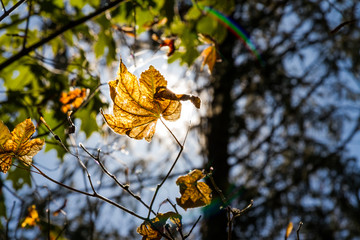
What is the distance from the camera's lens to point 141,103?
0.66 meters

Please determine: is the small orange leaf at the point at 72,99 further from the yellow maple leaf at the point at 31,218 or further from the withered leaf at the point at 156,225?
the withered leaf at the point at 156,225

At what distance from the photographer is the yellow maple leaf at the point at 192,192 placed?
0.67 metres

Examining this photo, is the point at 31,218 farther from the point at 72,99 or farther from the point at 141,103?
the point at 141,103

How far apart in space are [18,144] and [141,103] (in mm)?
291

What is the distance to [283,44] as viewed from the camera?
430cm

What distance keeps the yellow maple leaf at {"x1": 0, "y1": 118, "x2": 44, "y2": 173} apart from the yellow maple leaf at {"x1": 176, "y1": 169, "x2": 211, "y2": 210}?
0.35m

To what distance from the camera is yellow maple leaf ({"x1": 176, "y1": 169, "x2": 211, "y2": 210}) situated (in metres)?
→ 0.67

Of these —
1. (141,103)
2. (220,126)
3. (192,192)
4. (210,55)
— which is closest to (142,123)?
(141,103)

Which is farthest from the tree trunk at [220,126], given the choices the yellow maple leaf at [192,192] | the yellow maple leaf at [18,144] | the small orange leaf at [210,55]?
the yellow maple leaf at [18,144]

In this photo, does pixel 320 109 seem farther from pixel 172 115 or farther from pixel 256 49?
pixel 172 115

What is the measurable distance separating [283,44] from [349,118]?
147 cm

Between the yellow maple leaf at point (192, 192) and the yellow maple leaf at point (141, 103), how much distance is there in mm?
133

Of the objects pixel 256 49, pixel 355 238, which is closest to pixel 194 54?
pixel 256 49

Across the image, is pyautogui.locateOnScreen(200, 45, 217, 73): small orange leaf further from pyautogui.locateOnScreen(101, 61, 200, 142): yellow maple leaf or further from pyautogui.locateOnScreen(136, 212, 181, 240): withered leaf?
pyautogui.locateOnScreen(136, 212, 181, 240): withered leaf
